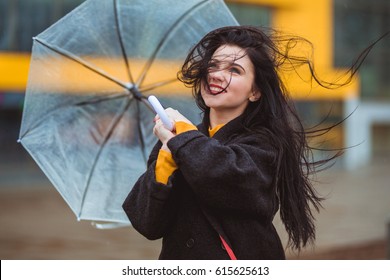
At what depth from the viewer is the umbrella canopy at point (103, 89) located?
3.10 meters

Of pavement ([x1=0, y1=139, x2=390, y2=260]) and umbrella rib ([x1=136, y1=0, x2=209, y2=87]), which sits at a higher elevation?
umbrella rib ([x1=136, y1=0, x2=209, y2=87])

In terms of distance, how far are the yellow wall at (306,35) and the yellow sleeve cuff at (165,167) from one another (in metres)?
10.8

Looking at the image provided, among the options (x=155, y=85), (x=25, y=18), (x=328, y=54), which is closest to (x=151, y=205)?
(x=155, y=85)

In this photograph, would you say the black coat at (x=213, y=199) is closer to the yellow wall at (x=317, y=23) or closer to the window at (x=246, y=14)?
the window at (x=246, y=14)

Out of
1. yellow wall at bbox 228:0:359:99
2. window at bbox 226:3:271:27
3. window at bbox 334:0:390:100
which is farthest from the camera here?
window at bbox 334:0:390:100

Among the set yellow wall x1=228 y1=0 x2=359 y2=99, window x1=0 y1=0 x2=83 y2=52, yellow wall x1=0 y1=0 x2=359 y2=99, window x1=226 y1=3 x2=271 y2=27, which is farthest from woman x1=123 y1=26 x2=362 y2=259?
yellow wall x1=228 y1=0 x2=359 y2=99

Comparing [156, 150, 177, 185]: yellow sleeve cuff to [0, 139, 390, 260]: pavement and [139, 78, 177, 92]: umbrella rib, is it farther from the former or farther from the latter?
A: [0, 139, 390, 260]: pavement

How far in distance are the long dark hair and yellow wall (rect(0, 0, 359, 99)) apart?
34.3ft

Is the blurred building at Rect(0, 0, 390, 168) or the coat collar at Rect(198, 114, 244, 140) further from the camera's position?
the blurred building at Rect(0, 0, 390, 168)

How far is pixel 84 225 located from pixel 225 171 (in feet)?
27.6

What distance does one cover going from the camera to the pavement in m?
7.91

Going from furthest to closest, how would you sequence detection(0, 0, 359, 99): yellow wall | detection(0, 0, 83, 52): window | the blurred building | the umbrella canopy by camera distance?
detection(0, 0, 359, 99): yellow wall → the blurred building → detection(0, 0, 83, 52): window → the umbrella canopy

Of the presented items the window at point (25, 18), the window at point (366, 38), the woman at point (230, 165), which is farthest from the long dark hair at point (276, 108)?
the window at point (366, 38)
